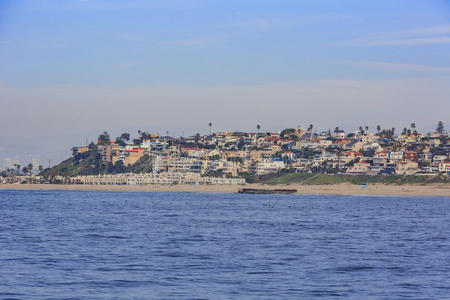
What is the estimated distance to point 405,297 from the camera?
104ft

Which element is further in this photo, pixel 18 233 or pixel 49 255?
pixel 18 233

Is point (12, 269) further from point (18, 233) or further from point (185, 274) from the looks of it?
point (18, 233)

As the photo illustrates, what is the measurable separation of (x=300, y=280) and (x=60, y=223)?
41504mm

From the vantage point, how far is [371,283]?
35.0m

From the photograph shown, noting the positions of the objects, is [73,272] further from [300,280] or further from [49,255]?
[300,280]

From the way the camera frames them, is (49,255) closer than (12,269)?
No

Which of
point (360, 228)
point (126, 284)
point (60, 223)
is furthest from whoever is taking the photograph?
point (60, 223)

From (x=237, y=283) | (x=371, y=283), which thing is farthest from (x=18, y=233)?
(x=371, y=283)

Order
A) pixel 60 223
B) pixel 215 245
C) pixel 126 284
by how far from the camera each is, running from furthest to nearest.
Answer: pixel 60 223 → pixel 215 245 → pixel 126 284

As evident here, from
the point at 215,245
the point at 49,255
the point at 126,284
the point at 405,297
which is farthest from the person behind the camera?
the point at 215,245

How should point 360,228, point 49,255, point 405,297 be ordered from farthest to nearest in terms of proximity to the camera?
point 360,228 → point 49,255 → point 405,297

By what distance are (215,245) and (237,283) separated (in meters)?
15.4

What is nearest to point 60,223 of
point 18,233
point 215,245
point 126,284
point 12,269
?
point 18,233

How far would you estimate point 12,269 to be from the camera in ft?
125
